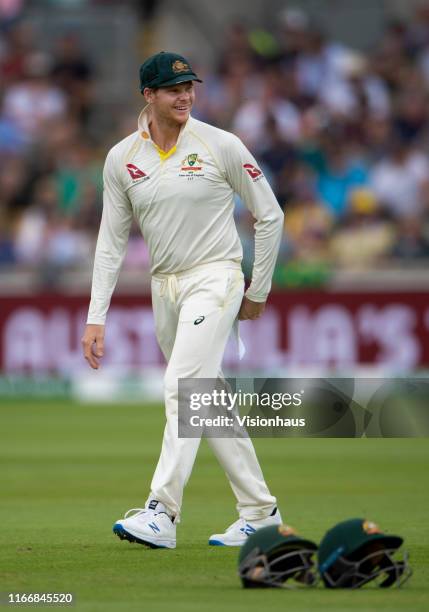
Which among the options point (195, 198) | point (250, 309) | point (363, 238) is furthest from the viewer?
point (363, 238)

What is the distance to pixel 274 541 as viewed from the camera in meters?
4.96

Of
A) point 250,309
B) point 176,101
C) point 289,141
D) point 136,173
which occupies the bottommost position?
point 250,309

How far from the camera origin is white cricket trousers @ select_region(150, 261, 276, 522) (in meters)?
6.13

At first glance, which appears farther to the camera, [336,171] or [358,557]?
[336,171]

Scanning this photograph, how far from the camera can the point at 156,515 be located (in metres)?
6.16

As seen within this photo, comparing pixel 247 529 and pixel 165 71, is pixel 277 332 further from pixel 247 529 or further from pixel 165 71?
pixel 165 71

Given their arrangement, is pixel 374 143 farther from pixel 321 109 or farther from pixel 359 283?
pixel 359 283

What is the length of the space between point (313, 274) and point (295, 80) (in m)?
3.12

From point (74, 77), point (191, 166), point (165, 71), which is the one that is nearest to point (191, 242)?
point (191, 166)

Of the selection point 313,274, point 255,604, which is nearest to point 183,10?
point 313,274

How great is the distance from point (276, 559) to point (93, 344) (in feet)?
5.36

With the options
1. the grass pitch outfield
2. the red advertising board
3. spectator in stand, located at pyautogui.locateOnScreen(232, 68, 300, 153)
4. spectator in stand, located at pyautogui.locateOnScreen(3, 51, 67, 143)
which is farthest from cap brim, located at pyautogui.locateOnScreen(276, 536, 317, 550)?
spectator in stand, located at pyautogui.locateOnScreen(3, 51, 67, 143)

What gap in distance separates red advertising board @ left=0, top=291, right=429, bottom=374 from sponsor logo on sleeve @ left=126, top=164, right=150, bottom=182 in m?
8.40

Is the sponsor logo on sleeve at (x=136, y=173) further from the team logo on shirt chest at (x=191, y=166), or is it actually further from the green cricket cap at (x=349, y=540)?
the green cricket cap at (x=349, y=540)
